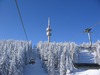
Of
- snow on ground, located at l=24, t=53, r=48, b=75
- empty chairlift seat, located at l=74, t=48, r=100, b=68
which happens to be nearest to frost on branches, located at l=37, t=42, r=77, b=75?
snow on ground, located at l=24, t=53, r=48, b=75

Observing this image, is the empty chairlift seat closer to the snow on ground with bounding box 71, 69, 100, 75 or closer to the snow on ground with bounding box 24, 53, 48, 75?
the snow on ground with bounding box 24, 53, 48, 75

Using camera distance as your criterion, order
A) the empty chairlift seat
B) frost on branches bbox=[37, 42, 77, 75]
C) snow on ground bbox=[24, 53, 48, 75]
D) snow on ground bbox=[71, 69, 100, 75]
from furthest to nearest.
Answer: the empty chairlift seat → snow on ground bbox=[24, 53, 48, 75] → frost on branches bbox=[37, 42, 77, 75] → snow on ground bbox=[71, 69, 100, 75]

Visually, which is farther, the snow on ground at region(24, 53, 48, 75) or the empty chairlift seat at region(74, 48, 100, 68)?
→ the empty chairlift seat at region(74, 48, 100, 68)

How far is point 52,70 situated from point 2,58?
90.1 ft

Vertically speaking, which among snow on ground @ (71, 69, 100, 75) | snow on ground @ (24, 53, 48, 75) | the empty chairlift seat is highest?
the empty chairlift seat

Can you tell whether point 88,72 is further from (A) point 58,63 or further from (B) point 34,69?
(B) point 34,69

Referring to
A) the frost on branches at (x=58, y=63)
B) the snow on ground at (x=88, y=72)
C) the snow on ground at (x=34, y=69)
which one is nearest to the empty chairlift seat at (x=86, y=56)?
the frost on branches at (x=58, y=63)

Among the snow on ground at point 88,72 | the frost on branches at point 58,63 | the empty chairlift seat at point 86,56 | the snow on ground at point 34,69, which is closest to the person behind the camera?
the snow on ground at point 88,72

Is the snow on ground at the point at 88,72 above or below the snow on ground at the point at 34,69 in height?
below

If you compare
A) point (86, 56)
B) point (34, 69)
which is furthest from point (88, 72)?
point (86, 56)

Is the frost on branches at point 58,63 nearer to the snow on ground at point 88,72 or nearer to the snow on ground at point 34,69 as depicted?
the snow on ground at point 34,69

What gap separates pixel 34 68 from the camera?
399 feet

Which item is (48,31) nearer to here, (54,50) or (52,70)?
(54,50)

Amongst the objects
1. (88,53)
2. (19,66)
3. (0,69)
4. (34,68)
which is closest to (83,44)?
(88,53)
